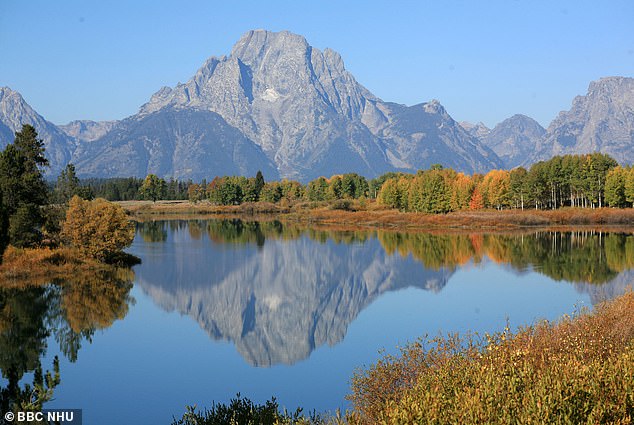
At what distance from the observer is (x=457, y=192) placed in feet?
422

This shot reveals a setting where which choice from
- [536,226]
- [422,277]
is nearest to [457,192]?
[536,226]

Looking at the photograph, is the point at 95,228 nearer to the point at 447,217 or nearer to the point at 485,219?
the point at 447,217

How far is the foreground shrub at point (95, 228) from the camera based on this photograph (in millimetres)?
51812

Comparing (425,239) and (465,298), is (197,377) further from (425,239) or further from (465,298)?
(425,239)

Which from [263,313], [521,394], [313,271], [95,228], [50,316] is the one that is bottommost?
[263,313]

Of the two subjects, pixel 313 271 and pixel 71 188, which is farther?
pixel 71 188

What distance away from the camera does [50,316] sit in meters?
33.8

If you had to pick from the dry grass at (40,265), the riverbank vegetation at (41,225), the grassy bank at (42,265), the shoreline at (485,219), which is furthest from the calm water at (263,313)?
the shoreline at (485,219)

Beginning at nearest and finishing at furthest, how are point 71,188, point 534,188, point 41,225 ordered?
1. point 41,225
2. point 71,188
3. point 534,188

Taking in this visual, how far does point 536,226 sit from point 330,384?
90876 mm

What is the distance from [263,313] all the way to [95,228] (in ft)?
65.4

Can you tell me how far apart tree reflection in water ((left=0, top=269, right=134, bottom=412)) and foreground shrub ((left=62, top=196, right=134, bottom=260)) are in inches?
197

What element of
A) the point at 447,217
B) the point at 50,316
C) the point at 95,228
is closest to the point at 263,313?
the point at 50,316

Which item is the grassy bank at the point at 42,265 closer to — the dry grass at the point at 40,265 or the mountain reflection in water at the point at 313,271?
the dry grass at the point at 40,265
